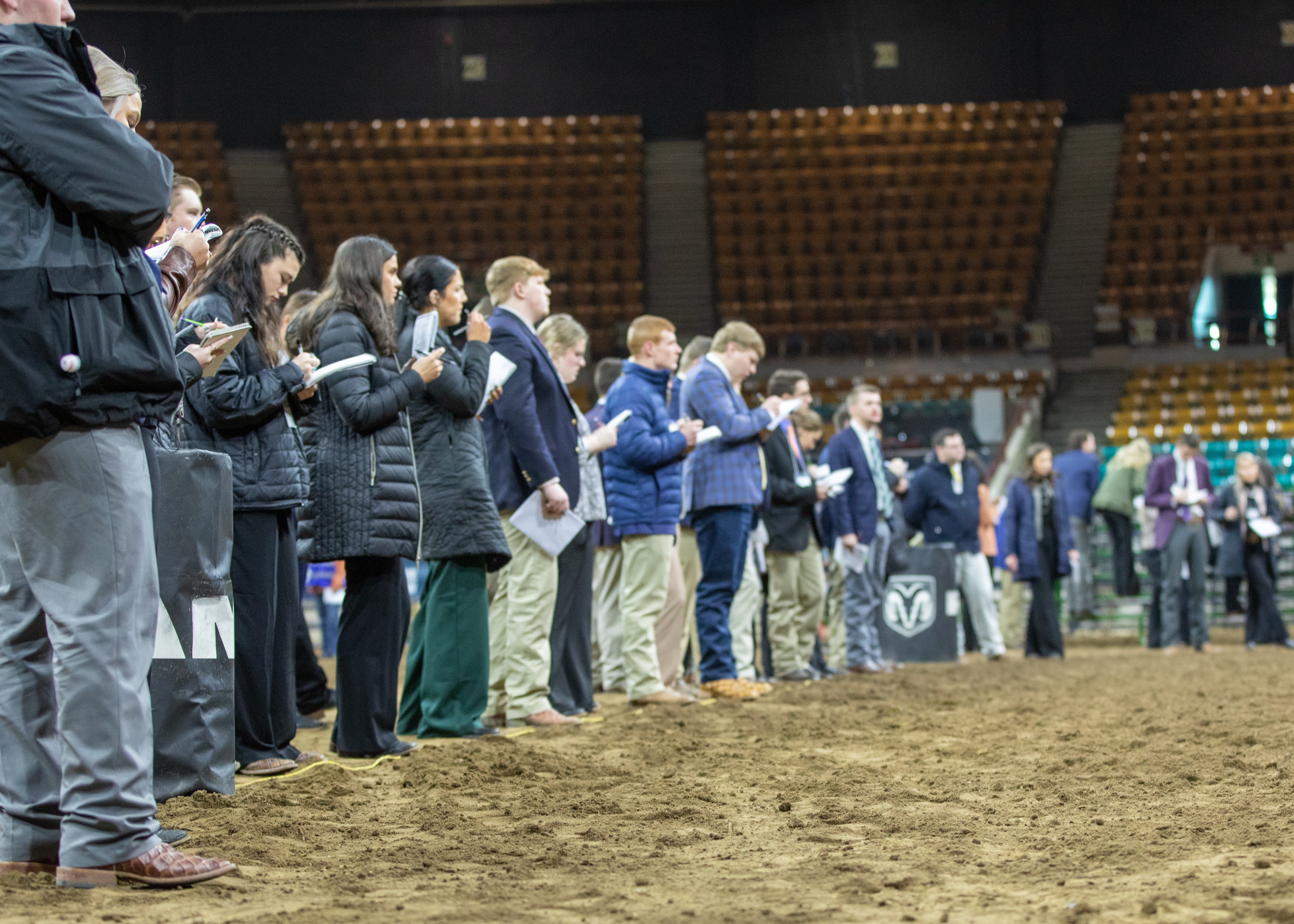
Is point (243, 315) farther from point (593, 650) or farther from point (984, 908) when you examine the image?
point (593, 650)

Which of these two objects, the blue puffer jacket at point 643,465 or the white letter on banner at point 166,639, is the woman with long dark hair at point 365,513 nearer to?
the white letter on banner at point 166,639

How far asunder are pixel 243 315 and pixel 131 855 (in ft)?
6.47

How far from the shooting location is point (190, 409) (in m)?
3.80

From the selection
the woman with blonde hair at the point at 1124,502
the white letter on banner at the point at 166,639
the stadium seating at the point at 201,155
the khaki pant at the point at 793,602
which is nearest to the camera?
the white letter on banner at the point at 166,639

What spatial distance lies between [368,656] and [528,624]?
1038mm

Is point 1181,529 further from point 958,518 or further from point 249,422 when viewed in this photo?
point 249,422

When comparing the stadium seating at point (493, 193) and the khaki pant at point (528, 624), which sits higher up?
the stadium seating at point (493, 193)

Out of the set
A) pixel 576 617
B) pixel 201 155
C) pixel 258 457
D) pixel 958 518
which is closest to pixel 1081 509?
pixel 958 518

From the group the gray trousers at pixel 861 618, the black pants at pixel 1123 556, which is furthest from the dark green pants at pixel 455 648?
the black pants at pixel 1123 556

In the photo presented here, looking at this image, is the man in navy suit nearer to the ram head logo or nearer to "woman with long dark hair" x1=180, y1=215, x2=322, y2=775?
"woman with long dark hair" x1=180, y1=215, x2=322, y2=775

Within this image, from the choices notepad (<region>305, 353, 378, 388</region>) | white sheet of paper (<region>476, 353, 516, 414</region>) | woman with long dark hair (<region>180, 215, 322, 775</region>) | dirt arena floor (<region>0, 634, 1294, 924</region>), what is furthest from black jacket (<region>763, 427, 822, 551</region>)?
woman with long dark hair (<region>180, 215, 322, 775</region>)

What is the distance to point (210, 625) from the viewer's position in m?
3.24

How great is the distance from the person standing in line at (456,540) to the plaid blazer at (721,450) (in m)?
1.74

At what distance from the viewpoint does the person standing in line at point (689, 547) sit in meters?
6.72
